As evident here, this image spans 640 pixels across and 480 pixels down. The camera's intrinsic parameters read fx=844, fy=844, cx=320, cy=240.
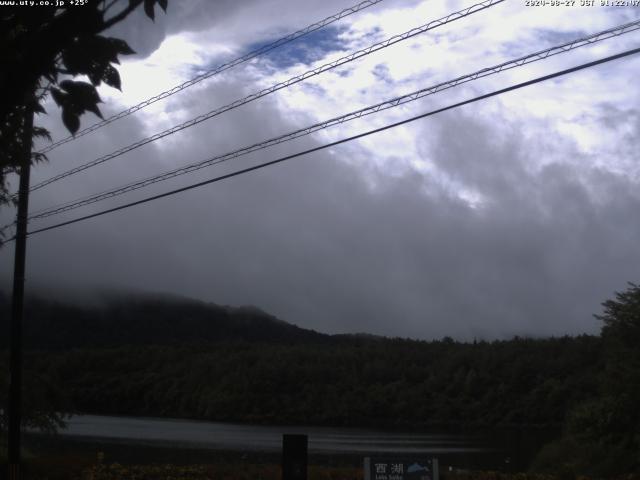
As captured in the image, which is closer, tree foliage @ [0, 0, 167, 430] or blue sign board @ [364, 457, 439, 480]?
tree foliage @ [0, 0, 167, 430]

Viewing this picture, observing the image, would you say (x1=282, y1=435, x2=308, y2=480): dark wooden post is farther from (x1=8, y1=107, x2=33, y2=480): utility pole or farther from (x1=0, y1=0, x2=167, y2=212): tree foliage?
(x1=0, y1=0, x2=167, y2=212): tree foliage

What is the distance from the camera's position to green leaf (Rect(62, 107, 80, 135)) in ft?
15.0

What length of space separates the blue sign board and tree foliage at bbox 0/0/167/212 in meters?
9.74

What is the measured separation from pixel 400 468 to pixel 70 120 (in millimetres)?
10133

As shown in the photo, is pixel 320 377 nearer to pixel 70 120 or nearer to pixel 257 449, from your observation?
pixel 257 449

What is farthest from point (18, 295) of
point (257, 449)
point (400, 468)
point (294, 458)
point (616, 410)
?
point (257, 449)

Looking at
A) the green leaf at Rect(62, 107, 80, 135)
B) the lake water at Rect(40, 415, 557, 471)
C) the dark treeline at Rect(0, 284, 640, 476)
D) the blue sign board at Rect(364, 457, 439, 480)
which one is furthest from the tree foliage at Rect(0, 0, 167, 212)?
the dark treeline at Rect(0, 284, 640, 476)

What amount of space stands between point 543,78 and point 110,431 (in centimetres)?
5301

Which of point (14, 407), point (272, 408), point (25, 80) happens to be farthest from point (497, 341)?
point (25, 80)

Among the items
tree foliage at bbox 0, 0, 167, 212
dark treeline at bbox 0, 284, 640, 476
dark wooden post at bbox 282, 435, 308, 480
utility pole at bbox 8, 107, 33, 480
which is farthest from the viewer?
dark treeline at bbox 0, 284, 640, 476

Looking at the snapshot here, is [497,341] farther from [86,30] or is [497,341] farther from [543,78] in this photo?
[86,30]

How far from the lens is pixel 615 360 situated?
1198 inches

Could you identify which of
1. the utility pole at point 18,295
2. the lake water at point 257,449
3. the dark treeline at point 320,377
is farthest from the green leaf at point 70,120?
the dark treeline at point 320,377

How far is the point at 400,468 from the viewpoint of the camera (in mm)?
13391
